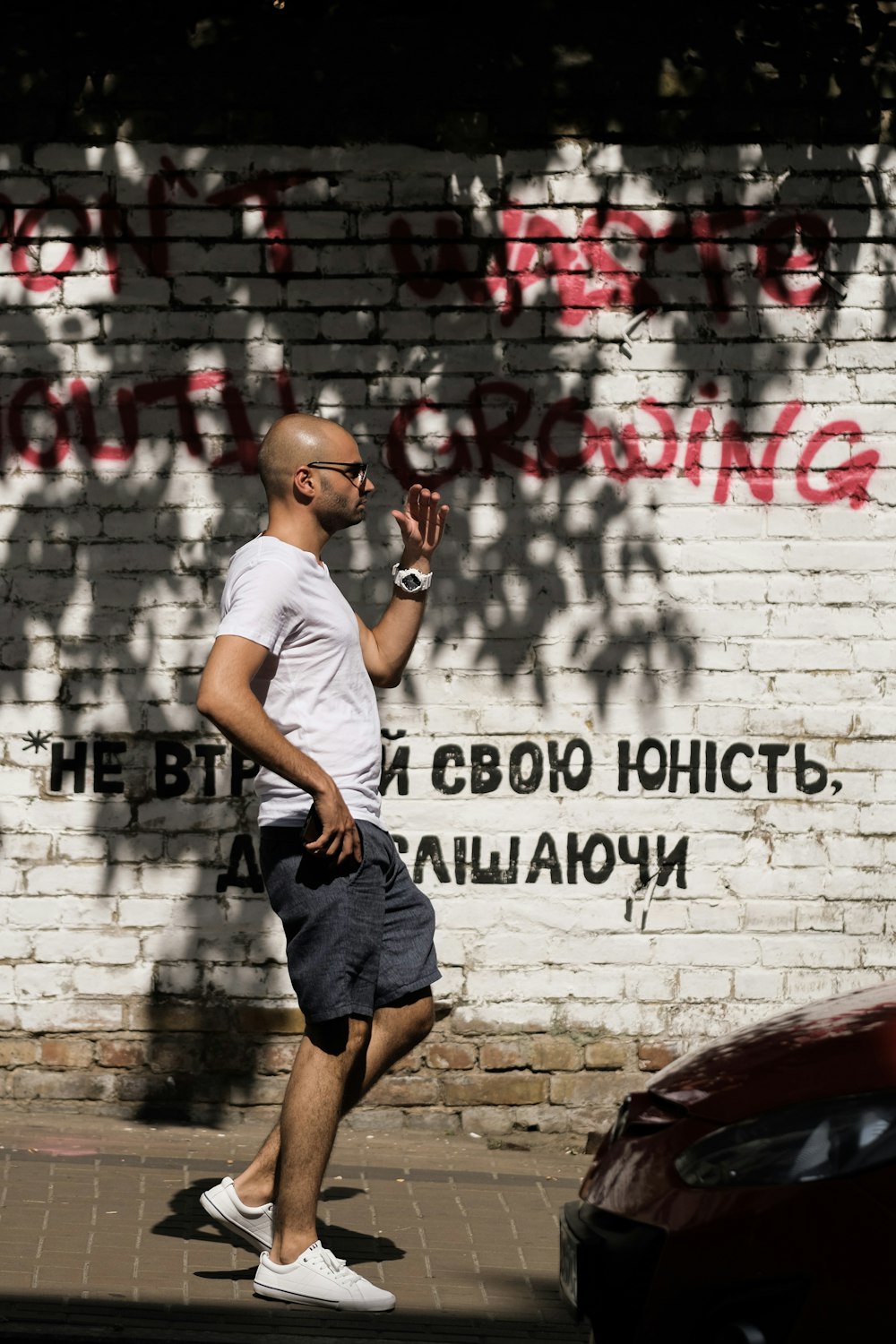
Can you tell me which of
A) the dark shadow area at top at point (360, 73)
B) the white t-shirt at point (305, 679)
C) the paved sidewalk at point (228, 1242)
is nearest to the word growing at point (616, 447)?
the dark shadow area at top at point (360, 73)

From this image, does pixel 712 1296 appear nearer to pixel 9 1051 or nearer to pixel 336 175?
pixel 9 1051

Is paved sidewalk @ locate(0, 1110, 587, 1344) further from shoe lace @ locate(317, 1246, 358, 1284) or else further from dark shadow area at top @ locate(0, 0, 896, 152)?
dark shadow area at top @ locate(0, 0, 896, 152)

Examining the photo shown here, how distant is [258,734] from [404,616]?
85 centimetres

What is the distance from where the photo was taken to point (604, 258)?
19.7 ft

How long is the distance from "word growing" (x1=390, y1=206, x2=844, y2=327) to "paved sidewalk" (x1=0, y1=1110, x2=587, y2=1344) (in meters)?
2.95

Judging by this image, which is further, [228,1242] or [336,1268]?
[228,1242]

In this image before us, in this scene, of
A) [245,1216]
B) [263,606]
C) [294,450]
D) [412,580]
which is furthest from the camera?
[412,580]

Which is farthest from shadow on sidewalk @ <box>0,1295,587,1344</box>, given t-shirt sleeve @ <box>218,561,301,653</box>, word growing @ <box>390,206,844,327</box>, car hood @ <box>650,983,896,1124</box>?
word growing @ <box>390,206,844,327</box>

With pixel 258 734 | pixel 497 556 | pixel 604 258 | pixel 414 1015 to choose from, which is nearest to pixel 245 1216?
pixel 414 1015

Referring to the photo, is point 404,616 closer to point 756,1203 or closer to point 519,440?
point 519,440

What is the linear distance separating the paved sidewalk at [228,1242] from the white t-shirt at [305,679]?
1.16 metres

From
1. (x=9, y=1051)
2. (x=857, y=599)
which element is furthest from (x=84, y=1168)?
(x=857, y=599)

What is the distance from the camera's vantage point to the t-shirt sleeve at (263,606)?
407 cm

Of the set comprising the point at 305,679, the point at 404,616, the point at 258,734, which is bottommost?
the point at 258,734
